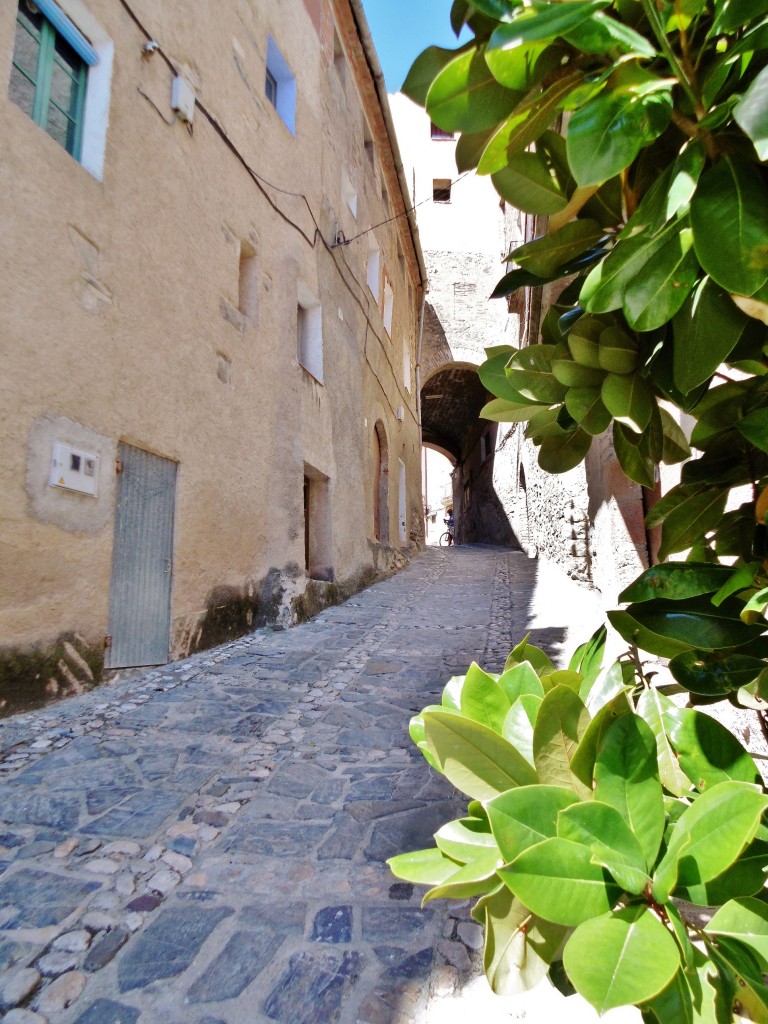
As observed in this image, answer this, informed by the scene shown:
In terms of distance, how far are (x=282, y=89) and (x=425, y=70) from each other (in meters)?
7.50

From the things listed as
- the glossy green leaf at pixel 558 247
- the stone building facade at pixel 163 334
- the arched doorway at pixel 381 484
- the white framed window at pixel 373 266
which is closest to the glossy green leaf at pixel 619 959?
the glossy green leaf at pixel 558 247

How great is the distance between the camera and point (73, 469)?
328cm

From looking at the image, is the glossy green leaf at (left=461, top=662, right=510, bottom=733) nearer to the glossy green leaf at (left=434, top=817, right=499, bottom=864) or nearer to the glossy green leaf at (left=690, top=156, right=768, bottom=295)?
the glossy green leaf at (left=434, top=817, right=499, bottom=864)

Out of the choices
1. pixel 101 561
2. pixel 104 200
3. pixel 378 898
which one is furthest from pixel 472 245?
pixel 378 898

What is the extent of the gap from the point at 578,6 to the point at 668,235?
23cm

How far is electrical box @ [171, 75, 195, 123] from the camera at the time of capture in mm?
4352

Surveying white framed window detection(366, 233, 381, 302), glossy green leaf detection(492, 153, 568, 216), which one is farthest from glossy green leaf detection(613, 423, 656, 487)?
white framed window detection(366, 233, 381, 302)

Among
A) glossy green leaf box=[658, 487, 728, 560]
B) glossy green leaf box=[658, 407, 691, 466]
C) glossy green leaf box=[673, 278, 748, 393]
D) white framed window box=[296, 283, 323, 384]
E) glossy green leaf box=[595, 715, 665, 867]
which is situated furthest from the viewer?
white framed window box=[296, 283, 323, 384]

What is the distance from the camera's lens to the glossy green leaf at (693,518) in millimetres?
851

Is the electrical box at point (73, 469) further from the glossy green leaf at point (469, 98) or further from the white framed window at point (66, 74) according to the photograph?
the glossy green leaf at point (469, 98)

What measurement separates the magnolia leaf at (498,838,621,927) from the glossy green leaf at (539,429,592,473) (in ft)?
2.13

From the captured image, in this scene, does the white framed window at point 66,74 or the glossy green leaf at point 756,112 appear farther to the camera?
the white framed window at point 66,74

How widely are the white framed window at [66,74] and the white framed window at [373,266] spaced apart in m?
6.74

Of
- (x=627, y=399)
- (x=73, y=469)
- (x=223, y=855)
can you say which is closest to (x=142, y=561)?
(x=73, y=469)
